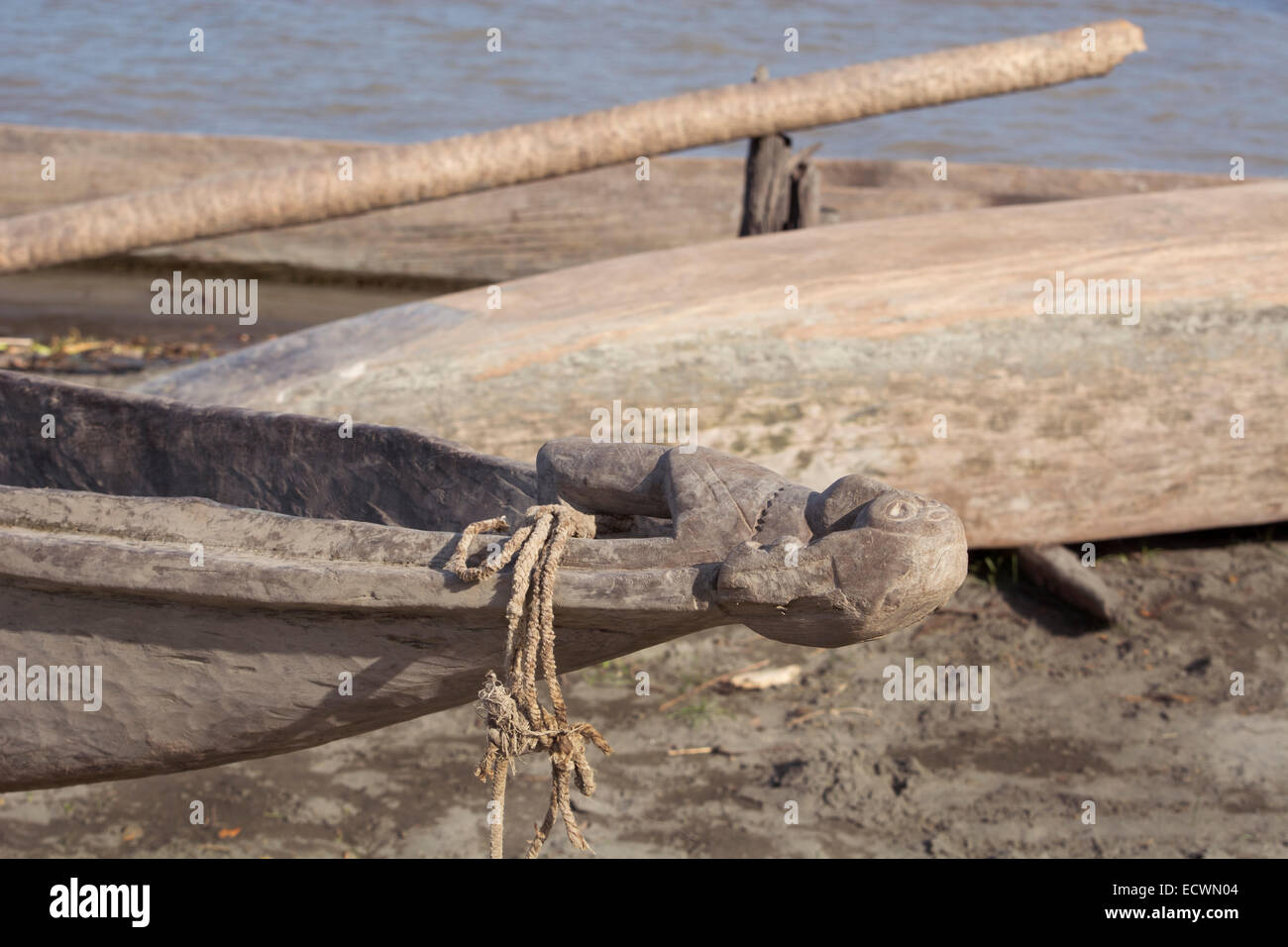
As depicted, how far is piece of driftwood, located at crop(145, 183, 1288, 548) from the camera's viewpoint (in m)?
3.52

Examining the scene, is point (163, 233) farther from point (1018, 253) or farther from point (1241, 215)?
point (1241, 215)

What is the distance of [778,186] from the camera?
4.93 metres

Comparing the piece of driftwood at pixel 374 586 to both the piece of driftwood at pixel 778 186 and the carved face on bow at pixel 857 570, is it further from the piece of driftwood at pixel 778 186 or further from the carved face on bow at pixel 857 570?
the piece of driftwood at pixel 778 186

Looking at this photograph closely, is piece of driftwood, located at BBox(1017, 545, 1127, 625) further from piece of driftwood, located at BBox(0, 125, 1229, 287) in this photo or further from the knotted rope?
piece of driftwood, located at BBox(0, 125, 1229, 287)

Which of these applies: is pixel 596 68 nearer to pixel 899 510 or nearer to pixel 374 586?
pixel 374 586

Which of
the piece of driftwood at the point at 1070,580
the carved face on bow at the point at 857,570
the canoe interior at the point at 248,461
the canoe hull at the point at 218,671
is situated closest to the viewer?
the carved face on bow at the point at 857,570

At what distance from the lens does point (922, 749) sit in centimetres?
335

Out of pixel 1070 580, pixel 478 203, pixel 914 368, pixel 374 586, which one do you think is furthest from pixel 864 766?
pixel 478 203

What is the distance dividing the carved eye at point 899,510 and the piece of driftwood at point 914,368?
6.35 ft

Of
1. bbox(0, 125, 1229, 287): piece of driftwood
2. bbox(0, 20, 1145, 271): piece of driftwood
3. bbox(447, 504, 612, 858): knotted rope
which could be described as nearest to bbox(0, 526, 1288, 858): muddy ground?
bbox(447, 504, 612, 858): knotted rope

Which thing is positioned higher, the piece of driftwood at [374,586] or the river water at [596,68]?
the river water at [596,68]

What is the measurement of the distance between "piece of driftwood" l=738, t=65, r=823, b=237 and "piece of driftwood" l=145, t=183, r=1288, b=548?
884mm

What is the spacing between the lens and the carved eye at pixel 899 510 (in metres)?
1.63

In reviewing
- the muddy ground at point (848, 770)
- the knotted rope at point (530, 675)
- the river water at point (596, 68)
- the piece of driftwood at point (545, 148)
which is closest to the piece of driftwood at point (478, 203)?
the piece of driftwood at point (545, 148)
